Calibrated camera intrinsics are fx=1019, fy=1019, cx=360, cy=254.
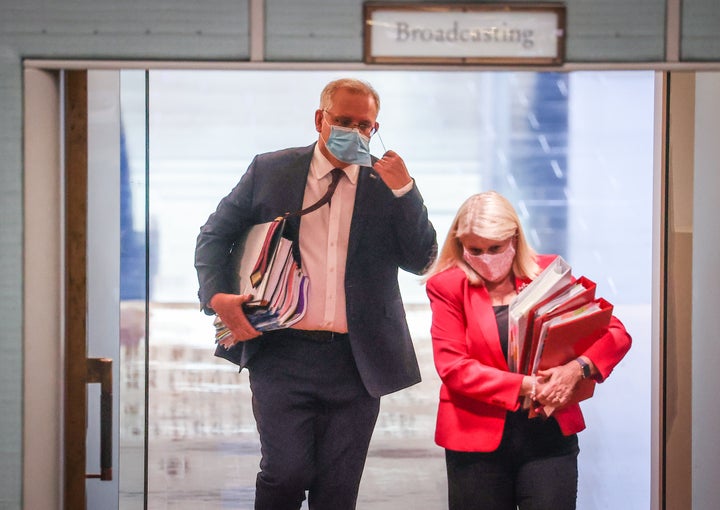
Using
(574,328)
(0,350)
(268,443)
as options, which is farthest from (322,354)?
(0,350)

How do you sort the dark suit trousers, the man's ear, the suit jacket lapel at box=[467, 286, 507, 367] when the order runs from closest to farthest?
the suit jacket lapel at box=[467, 286, 507, 367] < the dark suit trousers < the man's ear

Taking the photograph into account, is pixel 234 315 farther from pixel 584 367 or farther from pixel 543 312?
pixel 584 367

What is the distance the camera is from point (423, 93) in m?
3.86

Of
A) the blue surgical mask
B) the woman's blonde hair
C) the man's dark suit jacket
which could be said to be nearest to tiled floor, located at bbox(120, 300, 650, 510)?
the man's dark suit jacket

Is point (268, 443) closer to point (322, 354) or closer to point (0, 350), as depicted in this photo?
point (322, 354)

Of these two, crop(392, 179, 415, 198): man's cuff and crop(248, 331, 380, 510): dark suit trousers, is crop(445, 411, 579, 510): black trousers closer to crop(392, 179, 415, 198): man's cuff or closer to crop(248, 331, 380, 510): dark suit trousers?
crop(248, 331, 380, 510): dark suit trousers

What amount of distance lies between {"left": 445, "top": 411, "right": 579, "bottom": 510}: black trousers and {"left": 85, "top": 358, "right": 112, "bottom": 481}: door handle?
1.30m

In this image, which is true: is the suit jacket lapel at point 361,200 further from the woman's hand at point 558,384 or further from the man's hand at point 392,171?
the woman's hand at point 558,384

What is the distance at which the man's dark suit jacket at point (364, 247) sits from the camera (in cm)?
378

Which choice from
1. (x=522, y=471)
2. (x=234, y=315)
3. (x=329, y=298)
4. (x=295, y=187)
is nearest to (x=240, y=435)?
(x=234, y=315)

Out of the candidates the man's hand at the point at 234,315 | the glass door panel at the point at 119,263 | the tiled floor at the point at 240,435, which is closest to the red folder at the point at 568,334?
the tiled floor at the point at 240,435

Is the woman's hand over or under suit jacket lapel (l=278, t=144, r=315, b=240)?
under

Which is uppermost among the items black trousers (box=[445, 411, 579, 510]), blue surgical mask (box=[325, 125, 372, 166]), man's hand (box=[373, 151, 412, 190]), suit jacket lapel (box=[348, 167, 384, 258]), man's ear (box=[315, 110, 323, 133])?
man's ear (box=[315, 110, 323, 133])

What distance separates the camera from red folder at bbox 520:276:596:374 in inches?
138
